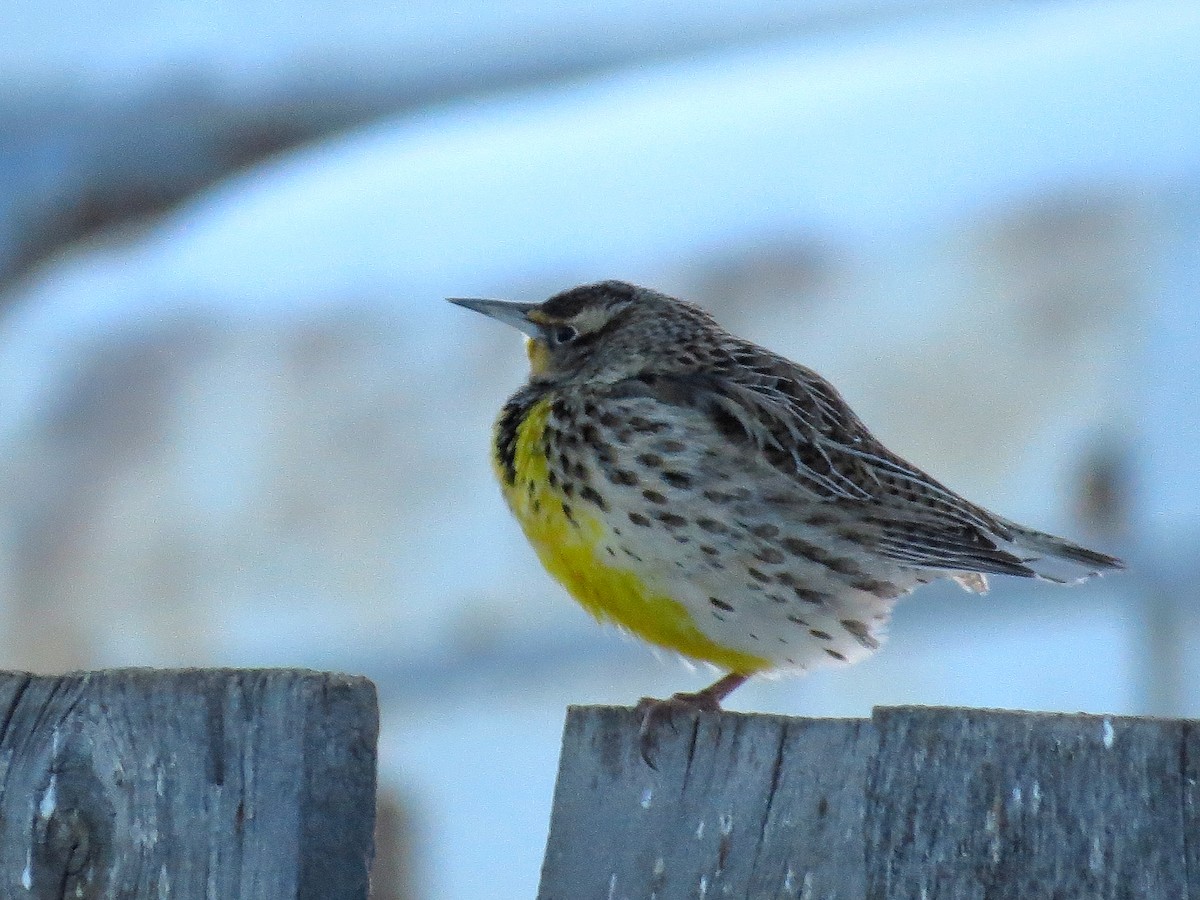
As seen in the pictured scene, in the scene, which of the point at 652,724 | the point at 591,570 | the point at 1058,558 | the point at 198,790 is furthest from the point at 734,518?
the point at 198,790

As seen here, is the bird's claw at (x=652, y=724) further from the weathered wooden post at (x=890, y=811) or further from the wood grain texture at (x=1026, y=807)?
the wood grain texture at (x=1026, y=807)

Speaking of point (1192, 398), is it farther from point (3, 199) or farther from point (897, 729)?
point (3, 199)

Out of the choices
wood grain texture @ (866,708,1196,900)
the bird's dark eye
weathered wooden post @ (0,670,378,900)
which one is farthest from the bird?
wood grain texture @ (866,708,1196,900)


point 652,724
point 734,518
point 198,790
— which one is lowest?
point 198,790

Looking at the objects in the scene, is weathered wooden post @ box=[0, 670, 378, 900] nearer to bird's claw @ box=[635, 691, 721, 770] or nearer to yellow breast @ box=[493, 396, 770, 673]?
bird's claw @ box=[635, 691, 721, 770]

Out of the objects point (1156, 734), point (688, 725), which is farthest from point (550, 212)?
point (1156, 734)

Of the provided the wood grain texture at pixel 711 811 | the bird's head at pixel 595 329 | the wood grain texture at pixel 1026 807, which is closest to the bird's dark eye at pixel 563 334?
the bird's head at pixel 595 329

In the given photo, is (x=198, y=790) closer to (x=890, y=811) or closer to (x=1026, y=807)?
(x=890, y=811)
